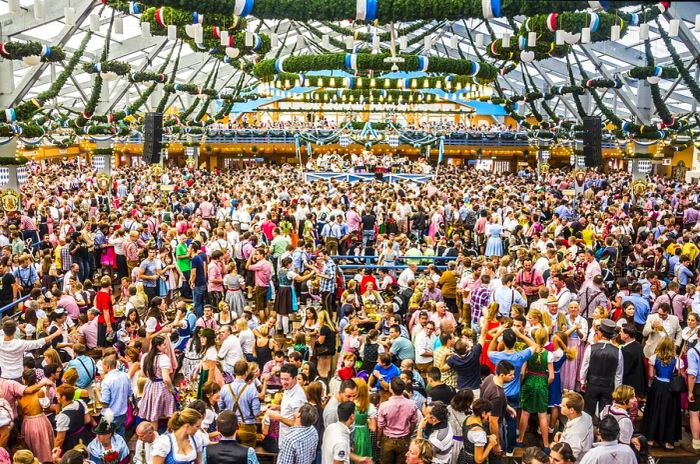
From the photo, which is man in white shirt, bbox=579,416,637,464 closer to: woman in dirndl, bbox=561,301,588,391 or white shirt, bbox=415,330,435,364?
woman in dirndl, bbox=561,301,588,391

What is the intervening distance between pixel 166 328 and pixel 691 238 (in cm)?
850

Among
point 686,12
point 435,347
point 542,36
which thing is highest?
point 686,12

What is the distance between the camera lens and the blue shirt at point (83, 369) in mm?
5426

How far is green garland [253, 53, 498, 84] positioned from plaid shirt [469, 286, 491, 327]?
620 centimetres

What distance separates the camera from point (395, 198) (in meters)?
16.6

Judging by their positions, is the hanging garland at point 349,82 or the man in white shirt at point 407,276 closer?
the man in white shirt at point 407,276

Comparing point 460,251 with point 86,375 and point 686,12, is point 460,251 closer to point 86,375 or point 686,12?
point 86,375

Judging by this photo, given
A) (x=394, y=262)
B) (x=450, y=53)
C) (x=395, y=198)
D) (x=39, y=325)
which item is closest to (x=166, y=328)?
(x=39, y=325)

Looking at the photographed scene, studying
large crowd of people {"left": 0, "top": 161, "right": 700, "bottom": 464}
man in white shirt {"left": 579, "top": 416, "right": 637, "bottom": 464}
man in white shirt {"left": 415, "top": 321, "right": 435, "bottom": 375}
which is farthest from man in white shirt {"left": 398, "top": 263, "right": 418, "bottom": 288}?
man in white shirt {"left": 579, "top": 416, "right": 637, "bottom": 464}

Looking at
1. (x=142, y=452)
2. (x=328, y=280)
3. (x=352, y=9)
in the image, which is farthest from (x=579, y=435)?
(x=352, y=9)

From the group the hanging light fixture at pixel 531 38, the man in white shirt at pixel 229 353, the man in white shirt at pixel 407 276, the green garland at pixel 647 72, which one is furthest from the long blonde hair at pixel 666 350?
the green garland at pixel 647 72

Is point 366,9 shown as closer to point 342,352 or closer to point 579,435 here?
point 342,352

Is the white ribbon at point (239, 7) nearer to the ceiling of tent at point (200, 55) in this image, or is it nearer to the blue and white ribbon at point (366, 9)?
the blue and white ribbon at point (366, 9)

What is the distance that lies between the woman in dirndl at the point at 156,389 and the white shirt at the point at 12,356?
127cm
